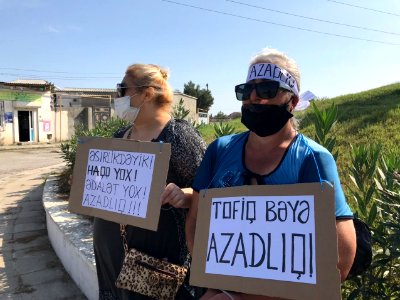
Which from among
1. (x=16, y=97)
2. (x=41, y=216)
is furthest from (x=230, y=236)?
(x=16, y=97)

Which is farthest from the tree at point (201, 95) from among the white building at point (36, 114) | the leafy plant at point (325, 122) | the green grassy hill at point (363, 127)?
the leafy plant at point (325, 122)

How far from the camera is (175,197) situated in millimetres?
1971

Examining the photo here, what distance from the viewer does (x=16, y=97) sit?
24422 millimetres

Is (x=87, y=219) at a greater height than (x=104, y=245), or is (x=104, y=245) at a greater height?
(x=104, y=245)

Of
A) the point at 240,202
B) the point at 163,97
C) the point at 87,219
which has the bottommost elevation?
the point at 87,219

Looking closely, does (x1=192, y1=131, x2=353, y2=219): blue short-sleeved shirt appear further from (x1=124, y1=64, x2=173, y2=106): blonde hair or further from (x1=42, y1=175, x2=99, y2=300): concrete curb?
(x1=42, y1=175, x2=99, y2=300): concrete curb

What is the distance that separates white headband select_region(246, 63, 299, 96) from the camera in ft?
5.41

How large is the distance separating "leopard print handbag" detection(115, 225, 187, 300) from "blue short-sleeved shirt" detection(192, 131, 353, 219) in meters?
0.58

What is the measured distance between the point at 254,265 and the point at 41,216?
6328mm

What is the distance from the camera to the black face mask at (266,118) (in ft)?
5.41

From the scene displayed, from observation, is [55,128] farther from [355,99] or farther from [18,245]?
[18,245]

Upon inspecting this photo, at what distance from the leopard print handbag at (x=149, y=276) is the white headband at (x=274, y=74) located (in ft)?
3.56

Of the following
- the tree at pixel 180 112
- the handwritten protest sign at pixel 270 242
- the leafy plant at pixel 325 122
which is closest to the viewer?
the handwritten protest sign at pixel 270 242

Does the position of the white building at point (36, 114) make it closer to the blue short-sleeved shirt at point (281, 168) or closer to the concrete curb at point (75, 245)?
the concrete curb at point (75, 245)
